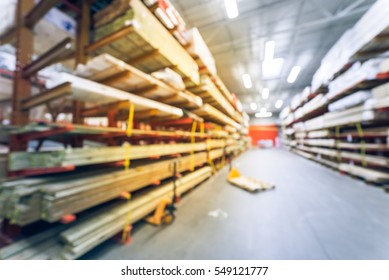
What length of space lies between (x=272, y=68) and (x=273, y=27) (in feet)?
13.8

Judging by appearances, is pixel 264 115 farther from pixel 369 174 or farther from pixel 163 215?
pixel 163 215

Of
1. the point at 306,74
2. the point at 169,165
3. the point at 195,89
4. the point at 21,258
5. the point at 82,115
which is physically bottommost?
the point at 21,258

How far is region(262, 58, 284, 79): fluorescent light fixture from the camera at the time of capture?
29.5 feet

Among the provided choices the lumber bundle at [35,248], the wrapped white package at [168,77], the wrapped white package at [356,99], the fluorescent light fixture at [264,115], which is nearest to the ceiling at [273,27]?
the wrapped white package at [356,99]

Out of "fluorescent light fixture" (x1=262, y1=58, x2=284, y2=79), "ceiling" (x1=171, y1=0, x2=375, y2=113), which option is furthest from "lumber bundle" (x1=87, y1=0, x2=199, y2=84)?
"fluorescent light fixture" (x1=262, y1=58, x2=284, y2=79)

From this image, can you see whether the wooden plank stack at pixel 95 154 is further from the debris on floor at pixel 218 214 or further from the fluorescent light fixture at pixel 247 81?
the fluorescent light fixture at pixel 247 81

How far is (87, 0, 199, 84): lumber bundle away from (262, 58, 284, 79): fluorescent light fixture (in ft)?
26.3

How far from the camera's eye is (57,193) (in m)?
1.48

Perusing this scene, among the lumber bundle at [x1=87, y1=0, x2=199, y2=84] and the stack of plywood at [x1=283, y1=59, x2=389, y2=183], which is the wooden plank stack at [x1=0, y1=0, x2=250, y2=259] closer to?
the lumber bundle at [x1=87, y1=0, x2=199, y2=84]

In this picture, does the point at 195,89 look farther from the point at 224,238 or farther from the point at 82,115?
the point at 224,238

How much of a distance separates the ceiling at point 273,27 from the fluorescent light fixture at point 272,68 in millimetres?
291
